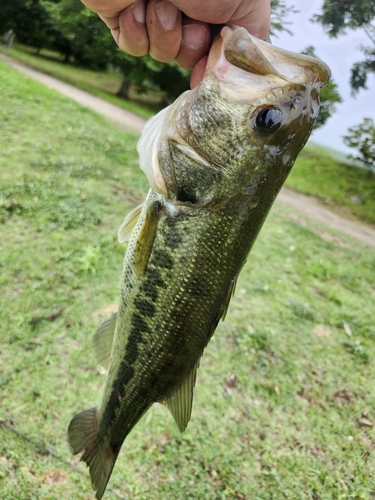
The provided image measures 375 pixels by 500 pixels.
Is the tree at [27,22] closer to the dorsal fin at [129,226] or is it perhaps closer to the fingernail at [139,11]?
the fingernail at [139,11]

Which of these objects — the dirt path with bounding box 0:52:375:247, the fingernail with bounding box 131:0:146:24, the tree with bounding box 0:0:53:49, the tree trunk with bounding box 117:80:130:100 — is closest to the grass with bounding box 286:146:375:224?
the dirt path with bounding box 0:52:375:247

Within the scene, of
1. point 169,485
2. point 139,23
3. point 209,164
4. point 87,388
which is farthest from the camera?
point 87,388

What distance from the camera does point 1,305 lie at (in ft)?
11.4

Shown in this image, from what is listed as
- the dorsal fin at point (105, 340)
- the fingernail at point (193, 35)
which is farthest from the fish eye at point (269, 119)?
the dorsal fin at point (105, 340)

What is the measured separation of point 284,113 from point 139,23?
35.8 inches

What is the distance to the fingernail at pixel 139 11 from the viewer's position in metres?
1.75

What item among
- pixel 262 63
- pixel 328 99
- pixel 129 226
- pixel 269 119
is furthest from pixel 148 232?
pixel 328 99

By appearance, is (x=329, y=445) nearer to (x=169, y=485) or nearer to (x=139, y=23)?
(x=169, y=485)

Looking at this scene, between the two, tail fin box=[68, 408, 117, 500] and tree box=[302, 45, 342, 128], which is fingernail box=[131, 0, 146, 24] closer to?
tail fin box=[68, 408, 117, 500]

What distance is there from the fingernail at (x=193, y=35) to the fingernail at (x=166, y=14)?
6cm

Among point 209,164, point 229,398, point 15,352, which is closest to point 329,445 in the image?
point 229,398

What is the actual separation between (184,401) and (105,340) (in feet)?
1.68

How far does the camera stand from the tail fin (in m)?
1.86

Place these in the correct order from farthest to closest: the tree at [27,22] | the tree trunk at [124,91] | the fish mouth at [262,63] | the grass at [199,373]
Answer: the tree at [27,22] < the tree trunk at [124,91] < the grass at [199,373] < the fish mouth at [262,63]
